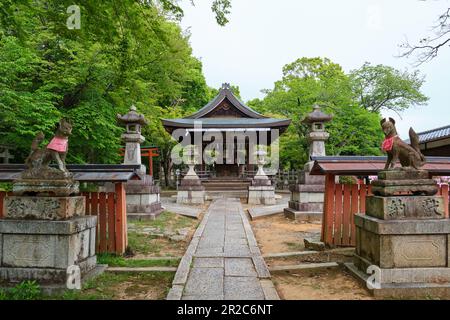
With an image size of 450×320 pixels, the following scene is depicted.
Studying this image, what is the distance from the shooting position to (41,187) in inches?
179

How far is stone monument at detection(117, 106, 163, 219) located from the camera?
11.2 m

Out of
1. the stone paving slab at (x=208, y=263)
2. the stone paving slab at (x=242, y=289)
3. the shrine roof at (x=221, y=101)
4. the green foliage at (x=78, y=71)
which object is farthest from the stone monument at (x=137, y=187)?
the shrine roof at (x=221, y=101)

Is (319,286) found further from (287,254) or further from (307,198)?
(307,198)

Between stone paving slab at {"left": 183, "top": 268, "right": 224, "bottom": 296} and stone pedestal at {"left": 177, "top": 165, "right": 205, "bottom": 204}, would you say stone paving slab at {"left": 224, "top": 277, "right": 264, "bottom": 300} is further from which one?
stone pedestal at {"left": 177, "top": 165, "right": 205, "bottom": 204}

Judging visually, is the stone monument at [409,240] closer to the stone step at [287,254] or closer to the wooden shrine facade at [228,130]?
the stone step at [287,254]

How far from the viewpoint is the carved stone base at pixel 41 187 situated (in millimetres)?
4535

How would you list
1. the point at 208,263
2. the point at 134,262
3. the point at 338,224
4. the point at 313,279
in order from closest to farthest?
the point at 313,279 → the point at 208,263 → the point at 134,262 → the point at 338,224

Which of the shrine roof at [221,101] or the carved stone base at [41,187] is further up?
the shrine roof at [221,101]

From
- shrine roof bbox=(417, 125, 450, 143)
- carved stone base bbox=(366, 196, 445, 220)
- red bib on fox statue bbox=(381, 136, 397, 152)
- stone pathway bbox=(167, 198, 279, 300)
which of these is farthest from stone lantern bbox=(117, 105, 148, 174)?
shrine roof bbox=(417, 125, 450, 143)

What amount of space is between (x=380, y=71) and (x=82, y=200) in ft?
78.0

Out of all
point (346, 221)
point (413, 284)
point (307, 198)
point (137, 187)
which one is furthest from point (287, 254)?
point (137, 187)

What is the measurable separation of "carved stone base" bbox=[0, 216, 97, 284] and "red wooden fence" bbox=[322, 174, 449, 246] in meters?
5.38

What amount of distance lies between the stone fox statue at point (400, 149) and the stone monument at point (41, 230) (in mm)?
4857

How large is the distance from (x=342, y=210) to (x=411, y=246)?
2886 mm
